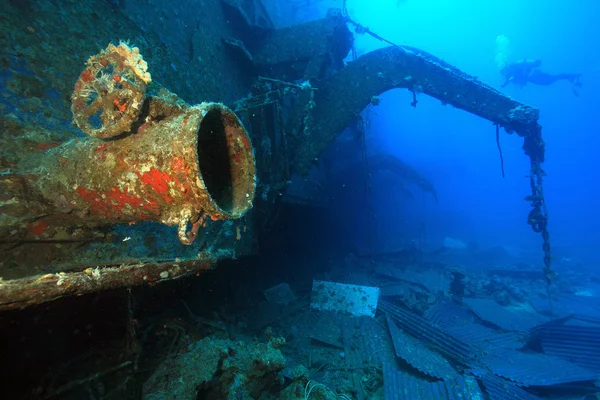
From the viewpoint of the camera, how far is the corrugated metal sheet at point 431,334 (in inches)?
224

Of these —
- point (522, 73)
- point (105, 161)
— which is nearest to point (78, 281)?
point (105, 161)

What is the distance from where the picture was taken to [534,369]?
17.6 ft

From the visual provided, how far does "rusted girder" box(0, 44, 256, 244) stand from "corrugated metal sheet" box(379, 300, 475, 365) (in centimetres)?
608

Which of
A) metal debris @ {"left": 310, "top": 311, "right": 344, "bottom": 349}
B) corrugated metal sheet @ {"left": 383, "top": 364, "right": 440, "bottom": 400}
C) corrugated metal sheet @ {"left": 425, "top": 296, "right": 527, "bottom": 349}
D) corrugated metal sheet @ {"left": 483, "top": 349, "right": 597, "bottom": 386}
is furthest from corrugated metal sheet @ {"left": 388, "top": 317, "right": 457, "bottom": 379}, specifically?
corrugated metal sheet @ {"left": 425, "top": 296, "right": 527, "bottom": 349}

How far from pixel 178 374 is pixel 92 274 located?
174 centimetres

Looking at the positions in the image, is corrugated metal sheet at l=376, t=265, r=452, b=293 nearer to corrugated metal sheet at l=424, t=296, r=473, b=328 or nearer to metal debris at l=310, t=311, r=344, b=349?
corrugated metal sheet at l=424, t=296, r=473, b=328

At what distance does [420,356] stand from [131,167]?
18.7 feet

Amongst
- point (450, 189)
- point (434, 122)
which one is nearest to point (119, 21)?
point (450, 189)

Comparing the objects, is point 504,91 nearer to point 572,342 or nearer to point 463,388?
point 572,342

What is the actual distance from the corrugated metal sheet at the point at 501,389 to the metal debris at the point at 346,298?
2.24 m

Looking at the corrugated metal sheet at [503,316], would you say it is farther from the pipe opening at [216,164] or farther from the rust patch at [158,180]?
the rust patch at [158,180]

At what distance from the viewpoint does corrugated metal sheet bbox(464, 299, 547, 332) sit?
7.31 meters

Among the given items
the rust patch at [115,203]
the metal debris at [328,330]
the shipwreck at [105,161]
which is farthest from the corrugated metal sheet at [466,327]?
the rust patch at [115,203]

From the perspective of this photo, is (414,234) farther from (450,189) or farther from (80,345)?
(450,189)
